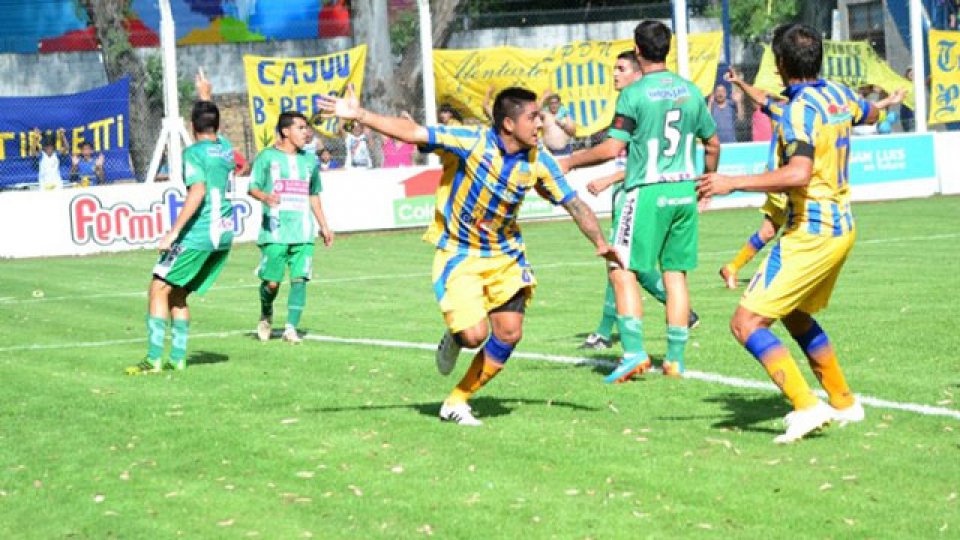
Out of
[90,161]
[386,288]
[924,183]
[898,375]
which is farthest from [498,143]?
[924,183]

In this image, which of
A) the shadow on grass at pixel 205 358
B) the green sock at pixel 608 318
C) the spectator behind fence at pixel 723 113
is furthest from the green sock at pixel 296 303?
the spectator behind fence at pixel 723 113

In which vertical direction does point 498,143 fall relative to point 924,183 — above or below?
above

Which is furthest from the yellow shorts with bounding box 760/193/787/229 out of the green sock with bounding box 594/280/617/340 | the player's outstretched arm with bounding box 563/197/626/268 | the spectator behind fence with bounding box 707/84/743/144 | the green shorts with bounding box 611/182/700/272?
the spectator behind fence with bounding box 707/84/743/144

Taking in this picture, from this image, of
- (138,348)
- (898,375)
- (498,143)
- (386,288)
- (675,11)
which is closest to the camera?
(498,143)

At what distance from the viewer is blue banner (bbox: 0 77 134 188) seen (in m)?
25.8

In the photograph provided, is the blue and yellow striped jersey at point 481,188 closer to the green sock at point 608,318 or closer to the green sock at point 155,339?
the green sock at point 608,318

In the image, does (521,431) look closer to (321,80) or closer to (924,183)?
(321,80)

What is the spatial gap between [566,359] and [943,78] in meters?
22.0

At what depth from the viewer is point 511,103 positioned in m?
9.04

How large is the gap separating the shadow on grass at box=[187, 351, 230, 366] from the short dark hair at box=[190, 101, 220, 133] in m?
1.72

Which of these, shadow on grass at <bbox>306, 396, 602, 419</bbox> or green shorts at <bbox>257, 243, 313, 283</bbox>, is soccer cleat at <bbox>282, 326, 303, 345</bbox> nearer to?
green shorts at <bbox>257, 243, 313, 283</bbox>

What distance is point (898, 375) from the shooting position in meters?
10.1

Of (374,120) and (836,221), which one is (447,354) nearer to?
(374,120)

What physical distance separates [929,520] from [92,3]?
92.3 feet
